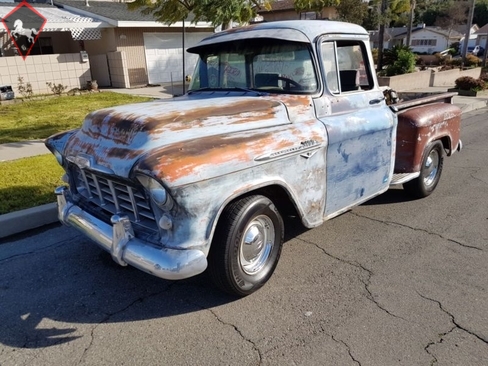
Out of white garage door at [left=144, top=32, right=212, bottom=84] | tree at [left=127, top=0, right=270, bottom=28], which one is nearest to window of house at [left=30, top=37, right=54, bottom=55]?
white garage door at [left=144, top=32, right=212, bottom=84]

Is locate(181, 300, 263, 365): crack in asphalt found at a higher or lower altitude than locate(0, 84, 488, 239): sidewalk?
lower

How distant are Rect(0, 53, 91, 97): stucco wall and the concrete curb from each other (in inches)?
511

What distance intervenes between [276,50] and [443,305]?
2597 mm

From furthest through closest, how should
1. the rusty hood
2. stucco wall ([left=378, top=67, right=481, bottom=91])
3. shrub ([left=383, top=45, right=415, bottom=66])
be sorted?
shrub ([left=383, top=45, right=415, bottom=66]), stucco wall ([left=378, top=67, right=481, bottom=91]), the rusty hood

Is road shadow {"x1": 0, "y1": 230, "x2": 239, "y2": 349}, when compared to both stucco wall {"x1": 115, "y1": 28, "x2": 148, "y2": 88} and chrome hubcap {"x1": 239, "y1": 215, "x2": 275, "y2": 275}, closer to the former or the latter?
chrome hubcap {"x1": 239, "y1": 215, "x2": 275, "y2": 275}

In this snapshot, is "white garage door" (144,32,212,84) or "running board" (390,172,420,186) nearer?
"running board" (390,172,420,186)

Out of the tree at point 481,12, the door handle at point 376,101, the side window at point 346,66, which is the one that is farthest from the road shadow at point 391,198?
the tree at point 481,12

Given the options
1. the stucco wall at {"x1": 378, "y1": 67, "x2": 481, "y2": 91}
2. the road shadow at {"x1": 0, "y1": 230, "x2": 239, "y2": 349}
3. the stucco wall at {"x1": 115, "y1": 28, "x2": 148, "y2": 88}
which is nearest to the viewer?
the road shadow at {"x1": 0, "y1": 230, "x2": 239, "y2": 349}

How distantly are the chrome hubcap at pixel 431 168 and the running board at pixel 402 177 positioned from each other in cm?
49

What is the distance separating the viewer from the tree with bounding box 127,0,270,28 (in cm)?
707

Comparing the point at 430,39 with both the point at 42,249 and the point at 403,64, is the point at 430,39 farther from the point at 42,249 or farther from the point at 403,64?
the point at 42,249

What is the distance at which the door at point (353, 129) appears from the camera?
149 inches

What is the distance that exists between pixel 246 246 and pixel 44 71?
16.2 m

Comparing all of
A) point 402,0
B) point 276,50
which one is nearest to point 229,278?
point 276,50
